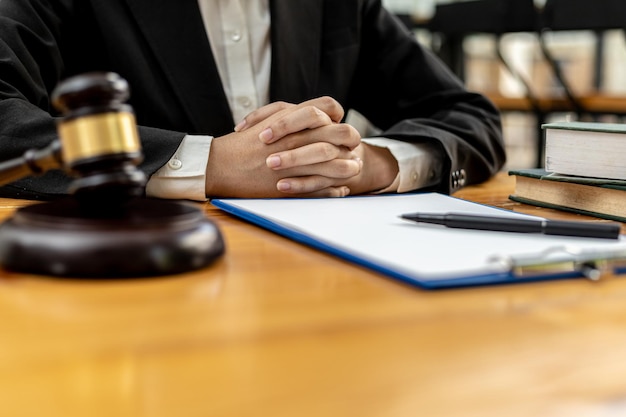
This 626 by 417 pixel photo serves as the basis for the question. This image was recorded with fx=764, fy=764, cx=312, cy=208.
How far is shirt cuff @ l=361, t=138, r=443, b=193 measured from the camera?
1.22m

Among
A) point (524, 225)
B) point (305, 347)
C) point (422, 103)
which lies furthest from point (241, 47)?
point (305, 347)

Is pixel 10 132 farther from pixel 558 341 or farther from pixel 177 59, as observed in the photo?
pixel 558 341

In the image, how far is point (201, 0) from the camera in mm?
1524

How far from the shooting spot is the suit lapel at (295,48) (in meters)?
1.57

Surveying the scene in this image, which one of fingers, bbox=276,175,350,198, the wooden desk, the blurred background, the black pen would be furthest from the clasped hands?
the blurred background

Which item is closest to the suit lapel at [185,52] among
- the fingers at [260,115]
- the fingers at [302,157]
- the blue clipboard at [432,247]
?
the fingers at [260,115]

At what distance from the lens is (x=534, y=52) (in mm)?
6887

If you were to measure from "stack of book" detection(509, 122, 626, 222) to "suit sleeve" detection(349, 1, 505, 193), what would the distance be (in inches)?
10.0

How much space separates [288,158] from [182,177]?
153mm

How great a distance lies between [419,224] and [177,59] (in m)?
0.80

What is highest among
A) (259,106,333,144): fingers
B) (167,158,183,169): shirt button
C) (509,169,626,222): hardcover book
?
(259,106,333,144): fingers

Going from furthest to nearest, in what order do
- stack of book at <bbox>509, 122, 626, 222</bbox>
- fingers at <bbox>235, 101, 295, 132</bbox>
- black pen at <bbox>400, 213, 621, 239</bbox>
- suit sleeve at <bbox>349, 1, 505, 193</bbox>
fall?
1. suit sleeve at <bbox>349, 1, 505, 193</bbox>
2. fingers at <bbox>235, 101, 295, 132</bbox>
3. stack of book at <bbox>509, 122, 626, 222</bbox>
4. black pen at <bbox>400, 213, 621, 239</bbox>

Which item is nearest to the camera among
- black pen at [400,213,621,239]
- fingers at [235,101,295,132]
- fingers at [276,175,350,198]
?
black pen at [400,213,621,239]

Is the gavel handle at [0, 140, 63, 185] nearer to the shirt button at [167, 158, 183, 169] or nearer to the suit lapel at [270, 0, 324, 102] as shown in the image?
the shirt button at [167, 158, 183, 169]
